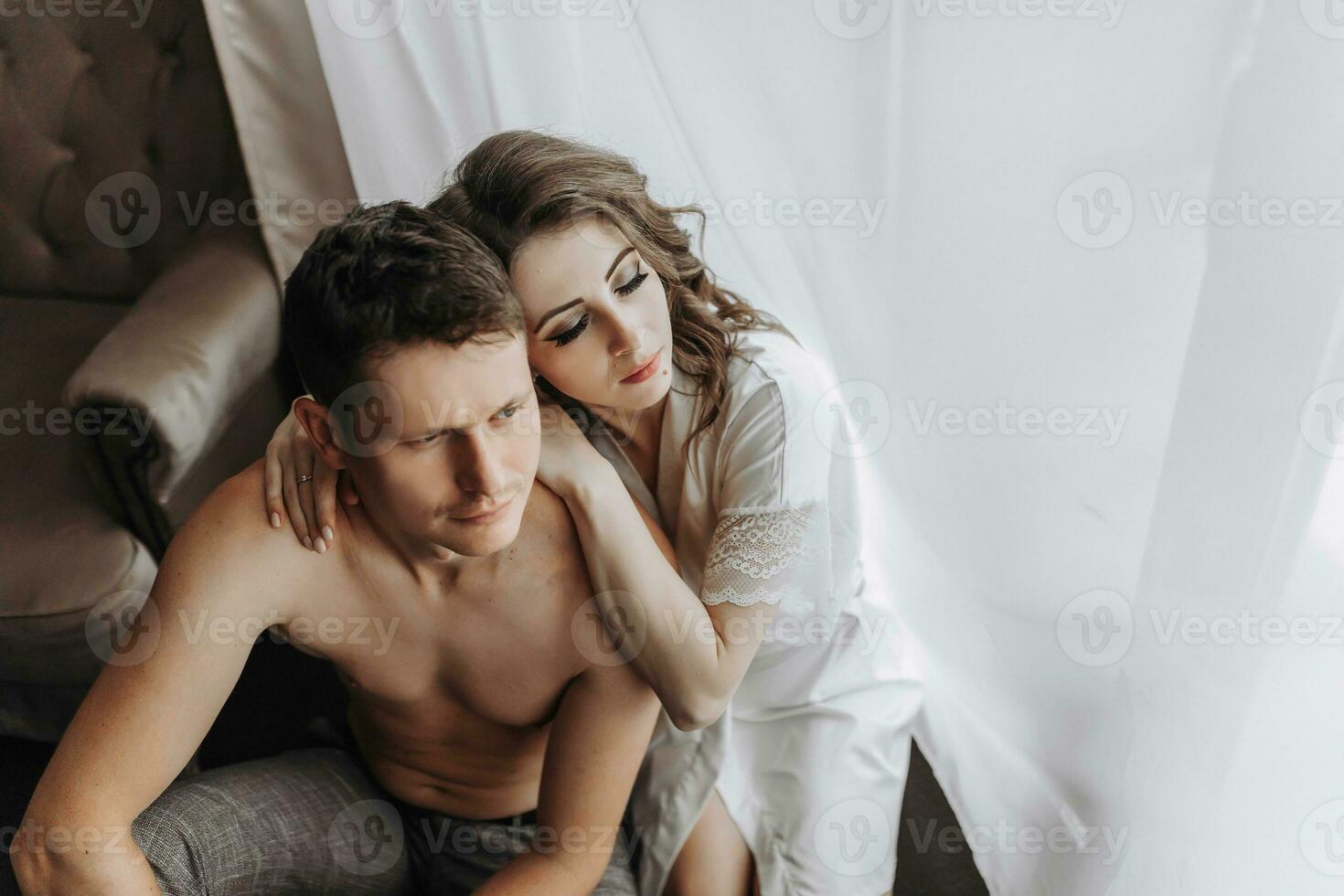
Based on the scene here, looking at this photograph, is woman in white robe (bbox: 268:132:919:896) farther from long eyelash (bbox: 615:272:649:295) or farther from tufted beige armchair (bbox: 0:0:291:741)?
tufted beige armchair (bbox: 0:0:291:741)

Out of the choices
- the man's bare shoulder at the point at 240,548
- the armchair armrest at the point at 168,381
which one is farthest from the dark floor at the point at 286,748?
the man's bare shoulder at the point at 240,548

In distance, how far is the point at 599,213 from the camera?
1.04 meters

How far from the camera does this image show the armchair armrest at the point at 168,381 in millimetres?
1447

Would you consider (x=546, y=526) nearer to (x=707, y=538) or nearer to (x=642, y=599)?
(x=642, y=599)

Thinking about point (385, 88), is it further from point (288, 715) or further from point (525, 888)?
point (525, 888)

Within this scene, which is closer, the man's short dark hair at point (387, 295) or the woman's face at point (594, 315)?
the man's short dark hair at point (387, 295)

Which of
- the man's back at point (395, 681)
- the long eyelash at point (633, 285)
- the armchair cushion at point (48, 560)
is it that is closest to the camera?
the man's back at point (395, 681)

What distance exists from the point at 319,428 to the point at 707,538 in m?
0.47

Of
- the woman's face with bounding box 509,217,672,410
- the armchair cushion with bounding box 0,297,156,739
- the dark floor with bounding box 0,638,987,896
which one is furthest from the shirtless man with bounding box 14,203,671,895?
the armchair cushion with bounding box 0,297,156,739

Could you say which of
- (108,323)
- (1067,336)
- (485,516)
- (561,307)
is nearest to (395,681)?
(485,516)

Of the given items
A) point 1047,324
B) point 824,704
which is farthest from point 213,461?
point 1047,324

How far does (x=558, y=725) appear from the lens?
3.52 feet

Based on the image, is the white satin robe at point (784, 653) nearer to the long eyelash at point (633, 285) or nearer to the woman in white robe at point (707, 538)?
the woman in white robe at point (707, 538)

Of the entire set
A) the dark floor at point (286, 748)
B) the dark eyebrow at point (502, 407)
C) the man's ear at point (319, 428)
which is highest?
the dark eyebrow at point (502, 407)
